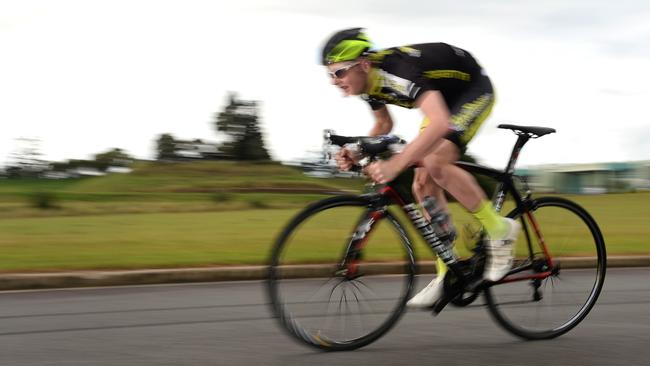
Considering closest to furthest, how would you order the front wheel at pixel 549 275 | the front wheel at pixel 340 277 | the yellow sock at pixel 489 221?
1. the front wheel at pixel 340 277
2. the yellow sock at pixel 489 221
3. the front wheel at pixel 549 275

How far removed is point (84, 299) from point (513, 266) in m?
3.72

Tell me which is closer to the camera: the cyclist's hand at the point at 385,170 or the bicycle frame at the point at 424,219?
the cyclist's hand at the point at 385,170

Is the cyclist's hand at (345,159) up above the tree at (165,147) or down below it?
above

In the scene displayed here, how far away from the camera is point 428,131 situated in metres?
4.44

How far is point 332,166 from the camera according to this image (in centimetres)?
480

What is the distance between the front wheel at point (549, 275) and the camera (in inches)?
206

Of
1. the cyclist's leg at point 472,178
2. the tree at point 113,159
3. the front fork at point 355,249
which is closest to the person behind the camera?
the front fork at point 355,249

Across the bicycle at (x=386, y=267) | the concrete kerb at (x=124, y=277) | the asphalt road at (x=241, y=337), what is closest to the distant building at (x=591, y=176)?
the concrete kerb at (x=124, y=277)

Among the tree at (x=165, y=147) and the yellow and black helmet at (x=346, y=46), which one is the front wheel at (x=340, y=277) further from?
the tree at (x=165, y=147)

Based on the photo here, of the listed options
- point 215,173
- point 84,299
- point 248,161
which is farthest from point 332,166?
point 248,161

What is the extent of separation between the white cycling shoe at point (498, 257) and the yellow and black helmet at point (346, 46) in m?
1.30

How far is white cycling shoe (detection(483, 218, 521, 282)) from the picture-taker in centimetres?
491

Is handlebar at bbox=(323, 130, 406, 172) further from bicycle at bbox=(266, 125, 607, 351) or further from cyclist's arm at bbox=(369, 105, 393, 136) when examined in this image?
cyclist's arm at bbox=(369, 105, 393, 136)

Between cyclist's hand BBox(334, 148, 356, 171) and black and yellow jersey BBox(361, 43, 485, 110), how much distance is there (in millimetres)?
356
